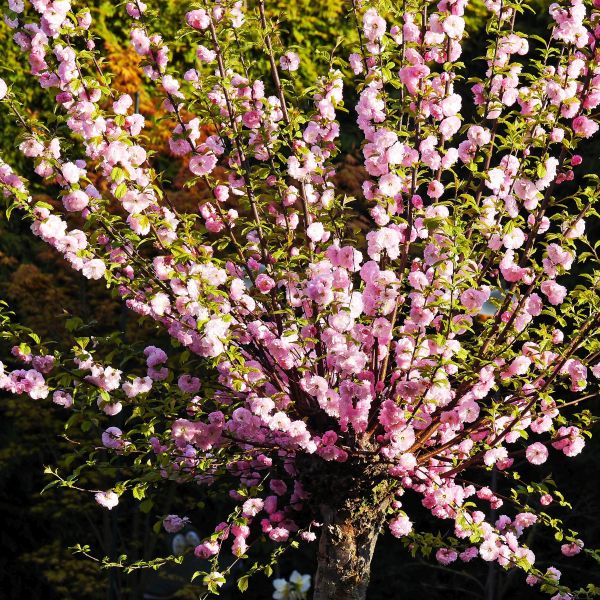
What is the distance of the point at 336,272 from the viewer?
2.87m

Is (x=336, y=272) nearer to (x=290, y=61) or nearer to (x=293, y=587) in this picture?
(x=290, y=61)

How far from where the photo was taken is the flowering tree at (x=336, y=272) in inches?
112

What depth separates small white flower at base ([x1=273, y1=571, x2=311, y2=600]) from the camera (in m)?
4.35

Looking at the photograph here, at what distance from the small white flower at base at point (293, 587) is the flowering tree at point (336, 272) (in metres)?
1.00

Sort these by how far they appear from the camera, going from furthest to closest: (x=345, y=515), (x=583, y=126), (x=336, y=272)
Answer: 1. (x=345, y=515)
2. (x=583, y=126)
3. (x=336, y=272)

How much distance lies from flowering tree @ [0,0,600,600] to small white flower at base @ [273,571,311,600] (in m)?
1.00

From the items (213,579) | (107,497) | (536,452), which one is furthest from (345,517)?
(107,497)

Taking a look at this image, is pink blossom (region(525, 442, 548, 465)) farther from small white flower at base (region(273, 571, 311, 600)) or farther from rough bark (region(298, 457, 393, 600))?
small white flower at base (region(273, 571, 311, 600))

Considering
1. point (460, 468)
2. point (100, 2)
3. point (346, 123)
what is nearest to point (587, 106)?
point (460, 468)

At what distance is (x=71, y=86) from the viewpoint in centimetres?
271

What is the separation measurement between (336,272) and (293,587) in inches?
83.8

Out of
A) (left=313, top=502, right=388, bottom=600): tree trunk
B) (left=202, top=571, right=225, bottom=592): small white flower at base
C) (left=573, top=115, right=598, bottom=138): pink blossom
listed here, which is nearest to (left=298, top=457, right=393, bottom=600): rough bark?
(left=313, top=502, right=388, bottom=600): tree trunk

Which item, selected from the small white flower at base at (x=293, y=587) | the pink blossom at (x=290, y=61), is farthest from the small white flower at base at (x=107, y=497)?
the pink blossom at (x=290, y=61)

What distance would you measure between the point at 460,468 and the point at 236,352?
90 cm
